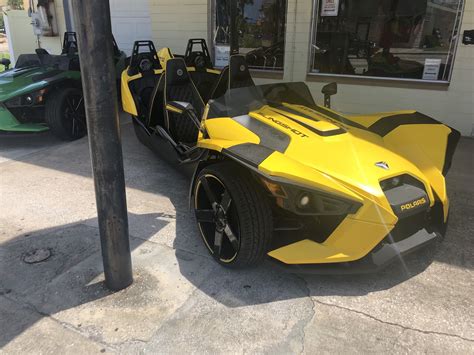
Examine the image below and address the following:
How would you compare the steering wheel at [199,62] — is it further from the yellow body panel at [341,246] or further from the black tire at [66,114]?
the yellow body panel at [341,246]

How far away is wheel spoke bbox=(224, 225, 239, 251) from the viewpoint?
249cm

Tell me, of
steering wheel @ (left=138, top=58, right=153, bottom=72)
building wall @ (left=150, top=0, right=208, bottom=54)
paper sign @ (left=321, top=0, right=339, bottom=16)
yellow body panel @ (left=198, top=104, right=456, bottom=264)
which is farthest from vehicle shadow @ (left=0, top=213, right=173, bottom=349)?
building wall @ (left=150, top=0, right=208, bottom=54)

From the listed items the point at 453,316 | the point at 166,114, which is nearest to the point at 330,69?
the point at 166,114

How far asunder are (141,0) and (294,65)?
11.7 feet

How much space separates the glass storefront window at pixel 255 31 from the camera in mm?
6605

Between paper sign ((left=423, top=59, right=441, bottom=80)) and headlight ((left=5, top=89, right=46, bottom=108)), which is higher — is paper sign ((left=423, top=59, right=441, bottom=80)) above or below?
above

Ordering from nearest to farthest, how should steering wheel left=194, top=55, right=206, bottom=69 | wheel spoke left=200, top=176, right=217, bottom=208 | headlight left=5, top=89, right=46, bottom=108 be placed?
wheel spoke left=200, top=176, right=217, bottom=208 < headlight left=5, top=89, right=46, bottom=108 < steering wheel left=194, top=55, right=206, bottom=69

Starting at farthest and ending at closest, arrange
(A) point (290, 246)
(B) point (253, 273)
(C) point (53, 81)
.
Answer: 1. (C) point (53, 81)
2. (B) point (253, 273)
3. (A) point (290, 246)

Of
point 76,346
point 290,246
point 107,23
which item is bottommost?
point 76,346

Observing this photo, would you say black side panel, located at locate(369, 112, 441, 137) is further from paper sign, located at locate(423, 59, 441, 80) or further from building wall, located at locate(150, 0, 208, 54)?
building wall, located at locate(150, 0, 208, 54)

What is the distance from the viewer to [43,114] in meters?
5.38

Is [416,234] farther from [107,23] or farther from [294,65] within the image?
[294,65]

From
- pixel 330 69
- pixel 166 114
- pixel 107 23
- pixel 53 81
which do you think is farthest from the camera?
pixel 330 69

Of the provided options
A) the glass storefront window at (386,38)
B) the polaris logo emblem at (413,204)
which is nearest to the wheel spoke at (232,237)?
the polaris logo emblem at (413,204)
